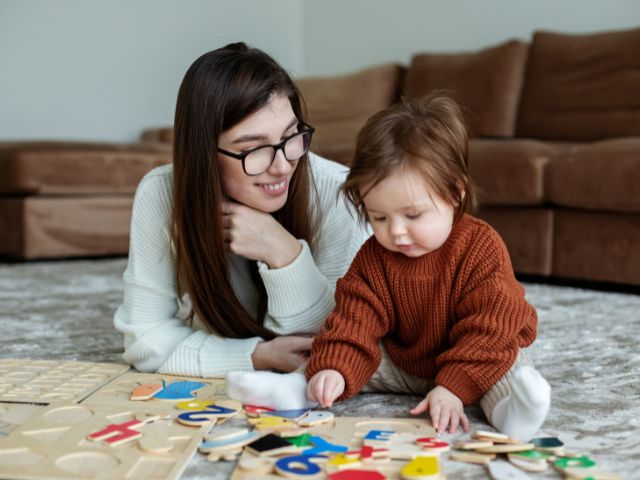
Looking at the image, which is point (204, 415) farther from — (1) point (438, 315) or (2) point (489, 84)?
(2) point (489, 84)

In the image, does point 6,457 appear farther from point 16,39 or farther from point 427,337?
point 16,39

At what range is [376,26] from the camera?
13.1 ft

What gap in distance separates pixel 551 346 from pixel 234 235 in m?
0.69

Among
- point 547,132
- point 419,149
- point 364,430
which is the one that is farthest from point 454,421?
point 547,132

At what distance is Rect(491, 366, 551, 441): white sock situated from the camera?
2.94 feet

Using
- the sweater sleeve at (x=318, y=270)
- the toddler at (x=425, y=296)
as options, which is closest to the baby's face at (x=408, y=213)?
the toddler at (x=425, y=296)

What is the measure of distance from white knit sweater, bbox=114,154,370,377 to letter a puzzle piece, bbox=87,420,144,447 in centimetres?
29

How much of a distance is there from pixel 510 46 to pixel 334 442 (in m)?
2.53

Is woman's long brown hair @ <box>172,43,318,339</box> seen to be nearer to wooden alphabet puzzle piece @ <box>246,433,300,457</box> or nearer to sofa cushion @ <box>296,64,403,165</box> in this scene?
wooden alphabet puzzle piece @ <box>246,433,300,457</box>

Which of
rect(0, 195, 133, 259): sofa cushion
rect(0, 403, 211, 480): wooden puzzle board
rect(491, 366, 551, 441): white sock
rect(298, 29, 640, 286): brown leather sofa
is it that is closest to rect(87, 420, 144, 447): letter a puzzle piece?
rect(0, 403, 211, 480): wooden puzzle board

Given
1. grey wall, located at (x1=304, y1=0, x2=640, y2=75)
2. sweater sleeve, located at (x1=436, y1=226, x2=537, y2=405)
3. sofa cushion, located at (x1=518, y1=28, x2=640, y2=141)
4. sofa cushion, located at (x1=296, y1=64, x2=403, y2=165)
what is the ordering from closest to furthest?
sweater sleeve, located at (x1=436, y1=226, x2=537, y2=405)
sofa cushion, located at (x1=518, y1=28, x2=640, y2=141)
grey wall, located at (x1=304, y1=0, x2=640, y2=75)
sofa cushion, located at (x1=296, y1=64, x2=403, y2=165)

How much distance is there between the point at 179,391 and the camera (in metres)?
1.12

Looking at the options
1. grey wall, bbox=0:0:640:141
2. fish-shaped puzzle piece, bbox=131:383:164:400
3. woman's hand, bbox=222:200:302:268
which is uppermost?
grey wall, bbox=0:0:640:141

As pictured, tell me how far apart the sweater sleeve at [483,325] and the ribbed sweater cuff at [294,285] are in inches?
11.5
